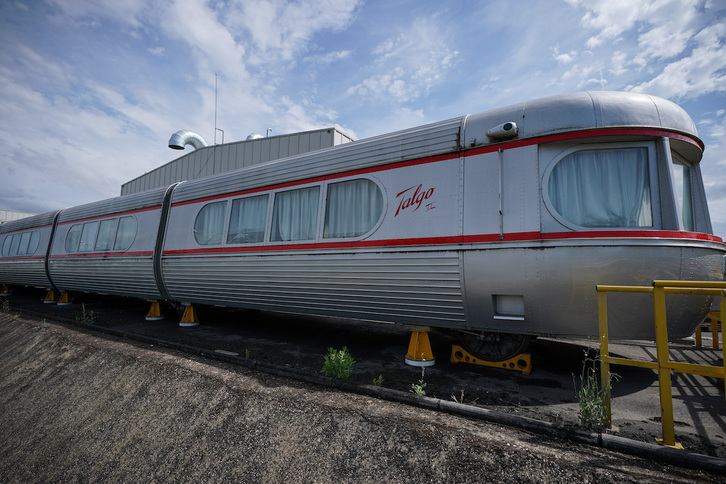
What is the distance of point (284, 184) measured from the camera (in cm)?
559

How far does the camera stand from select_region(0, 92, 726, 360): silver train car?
3.34 metres

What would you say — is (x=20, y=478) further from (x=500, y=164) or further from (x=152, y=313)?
(x=500, y=164)

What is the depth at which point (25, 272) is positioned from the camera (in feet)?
38.0

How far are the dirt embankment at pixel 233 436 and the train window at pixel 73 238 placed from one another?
5.16 meters

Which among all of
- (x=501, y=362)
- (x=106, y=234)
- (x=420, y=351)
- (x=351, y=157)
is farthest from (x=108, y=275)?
(x=501, y=362)

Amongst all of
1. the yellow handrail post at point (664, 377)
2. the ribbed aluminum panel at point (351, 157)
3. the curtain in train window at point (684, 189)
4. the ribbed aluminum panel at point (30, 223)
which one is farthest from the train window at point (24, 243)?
the curtain in train window at point (684, 189)

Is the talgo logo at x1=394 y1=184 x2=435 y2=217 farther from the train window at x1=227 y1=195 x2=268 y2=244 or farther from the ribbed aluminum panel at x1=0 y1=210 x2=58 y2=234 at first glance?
the ribbed aluminum panel at x1=0 y1=210 x2=58 y2=234

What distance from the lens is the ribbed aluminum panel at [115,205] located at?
7693mm

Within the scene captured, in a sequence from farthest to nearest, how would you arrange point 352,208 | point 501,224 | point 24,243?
point 24,243 → point 352,208 → point 501,224

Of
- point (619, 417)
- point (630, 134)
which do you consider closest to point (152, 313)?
point (619, 417)

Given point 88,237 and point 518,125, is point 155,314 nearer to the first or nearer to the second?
point 88,237

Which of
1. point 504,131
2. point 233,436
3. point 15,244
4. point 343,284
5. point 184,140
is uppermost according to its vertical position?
point 184,140

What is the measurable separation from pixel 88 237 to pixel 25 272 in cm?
465

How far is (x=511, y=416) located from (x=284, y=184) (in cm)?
432
